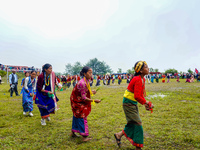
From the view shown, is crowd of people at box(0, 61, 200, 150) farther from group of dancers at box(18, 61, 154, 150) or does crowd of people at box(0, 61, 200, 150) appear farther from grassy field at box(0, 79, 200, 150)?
grassy field at box(0, 79, 200, 150)

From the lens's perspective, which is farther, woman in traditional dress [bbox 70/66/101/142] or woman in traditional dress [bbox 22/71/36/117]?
woman in traditional dress [bbox 22/71/36/117]

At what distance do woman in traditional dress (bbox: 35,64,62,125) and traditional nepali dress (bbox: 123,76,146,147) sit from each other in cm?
279

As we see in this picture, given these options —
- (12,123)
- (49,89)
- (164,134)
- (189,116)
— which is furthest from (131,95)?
(12,123)

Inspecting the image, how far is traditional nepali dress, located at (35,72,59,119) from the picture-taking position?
4.70 m

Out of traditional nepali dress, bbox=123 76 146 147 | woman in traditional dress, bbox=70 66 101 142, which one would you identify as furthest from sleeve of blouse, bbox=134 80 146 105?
woman in traditional dress, bbox=70 66 101 142

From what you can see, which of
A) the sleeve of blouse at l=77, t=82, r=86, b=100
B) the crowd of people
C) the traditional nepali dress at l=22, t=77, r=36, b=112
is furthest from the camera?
the traditional nepali dress at l=22, t=77, r=36, b=112

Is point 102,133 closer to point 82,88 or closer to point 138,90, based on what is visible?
point 82,88

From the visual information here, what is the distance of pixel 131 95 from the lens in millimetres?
3006

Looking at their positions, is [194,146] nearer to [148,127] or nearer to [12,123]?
[148,127]

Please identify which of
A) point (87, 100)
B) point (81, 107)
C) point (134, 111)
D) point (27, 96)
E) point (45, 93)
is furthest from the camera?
point (27, 96)

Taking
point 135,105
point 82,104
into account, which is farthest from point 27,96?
point 135,105

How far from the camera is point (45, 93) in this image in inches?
189

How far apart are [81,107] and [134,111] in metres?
1.30

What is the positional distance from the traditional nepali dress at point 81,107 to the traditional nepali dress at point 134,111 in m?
1.02
